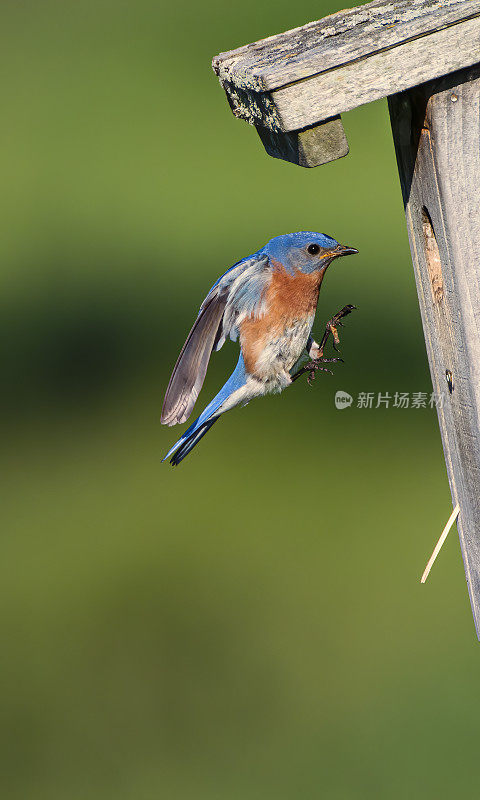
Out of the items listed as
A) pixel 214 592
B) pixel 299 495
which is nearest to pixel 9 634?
pixel 214 592

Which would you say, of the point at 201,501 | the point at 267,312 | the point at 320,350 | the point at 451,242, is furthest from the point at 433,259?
the point at 201,501

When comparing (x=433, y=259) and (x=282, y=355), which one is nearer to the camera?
(x=433, y=259)

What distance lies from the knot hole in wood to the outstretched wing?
704 mm

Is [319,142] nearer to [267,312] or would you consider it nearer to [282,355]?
[267,312]

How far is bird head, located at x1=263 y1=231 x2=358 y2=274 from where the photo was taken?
139 inches

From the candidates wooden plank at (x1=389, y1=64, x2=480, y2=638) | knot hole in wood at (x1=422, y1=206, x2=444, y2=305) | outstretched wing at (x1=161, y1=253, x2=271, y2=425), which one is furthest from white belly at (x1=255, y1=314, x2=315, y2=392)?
knot hole in wood at (x1=422, y1=206, x2=444, y2=305)

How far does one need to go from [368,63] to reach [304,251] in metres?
1.08

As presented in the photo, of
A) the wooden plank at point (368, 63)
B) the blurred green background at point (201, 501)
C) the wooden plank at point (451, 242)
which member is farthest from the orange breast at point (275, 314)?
the blurred green background at point (201, 501)

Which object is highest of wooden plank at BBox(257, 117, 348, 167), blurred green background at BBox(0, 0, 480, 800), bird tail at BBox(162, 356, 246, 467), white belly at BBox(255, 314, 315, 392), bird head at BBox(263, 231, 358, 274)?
wooden plank at BBox(257, 117, 348, 167)

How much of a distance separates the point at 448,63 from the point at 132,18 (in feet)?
37.5

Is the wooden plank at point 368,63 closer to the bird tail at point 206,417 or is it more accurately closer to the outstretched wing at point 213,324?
the outstretched wing at point 213,324

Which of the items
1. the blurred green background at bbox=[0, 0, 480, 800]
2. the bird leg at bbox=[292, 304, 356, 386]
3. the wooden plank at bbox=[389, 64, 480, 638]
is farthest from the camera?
the blurred green background at bbox=[0, 0, 480, 800]

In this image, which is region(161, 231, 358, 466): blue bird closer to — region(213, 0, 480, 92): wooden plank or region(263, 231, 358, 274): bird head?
region(263, 231, 358, 274): bird head

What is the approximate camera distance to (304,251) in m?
3.56
